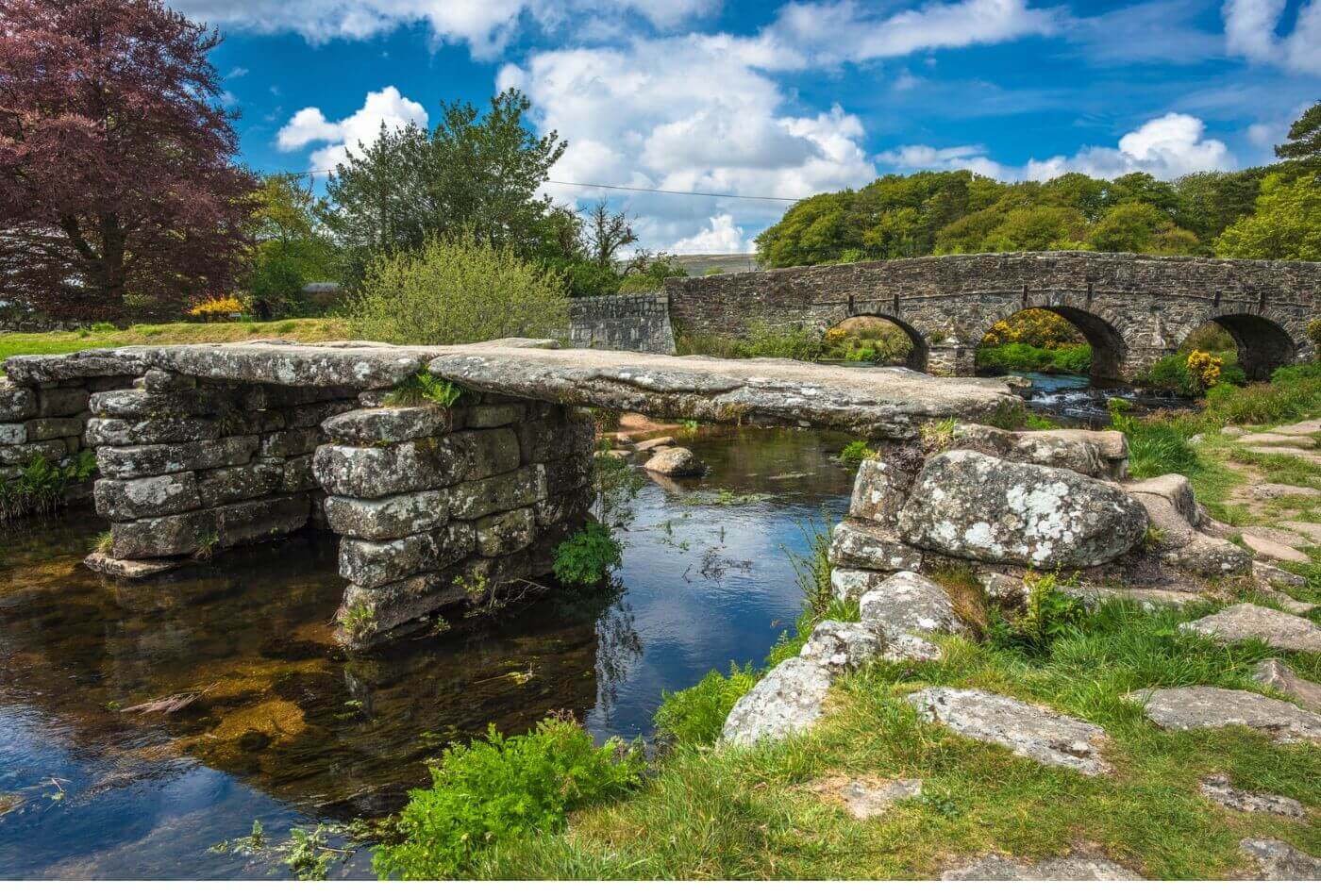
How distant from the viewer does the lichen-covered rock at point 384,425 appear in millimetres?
6254

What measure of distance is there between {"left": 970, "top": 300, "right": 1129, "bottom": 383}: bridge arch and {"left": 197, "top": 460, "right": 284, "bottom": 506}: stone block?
22.6 metres

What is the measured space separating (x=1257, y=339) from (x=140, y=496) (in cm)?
3438

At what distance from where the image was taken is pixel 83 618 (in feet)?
22.5

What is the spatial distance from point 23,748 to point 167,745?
916mm

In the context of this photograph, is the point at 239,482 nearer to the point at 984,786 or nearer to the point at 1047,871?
the point at 984,786

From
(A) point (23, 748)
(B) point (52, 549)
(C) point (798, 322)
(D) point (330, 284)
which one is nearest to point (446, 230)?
(D) point (330, 284)

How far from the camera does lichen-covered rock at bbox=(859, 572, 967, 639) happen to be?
12.0 ft

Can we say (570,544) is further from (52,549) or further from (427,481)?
(52,549)

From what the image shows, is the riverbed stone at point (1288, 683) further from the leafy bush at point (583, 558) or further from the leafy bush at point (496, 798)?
the leafy bush at point (583, 558)

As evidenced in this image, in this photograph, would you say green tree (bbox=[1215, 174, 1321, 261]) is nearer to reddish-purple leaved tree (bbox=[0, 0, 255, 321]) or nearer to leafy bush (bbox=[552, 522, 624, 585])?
leafy bush (bbox=[552, 522, 624, 585])

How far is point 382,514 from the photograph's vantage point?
20.4 feet

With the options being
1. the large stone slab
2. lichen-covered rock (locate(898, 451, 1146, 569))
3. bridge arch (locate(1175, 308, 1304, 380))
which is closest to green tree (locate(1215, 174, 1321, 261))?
bridge arch (locate(1175, 308, 1304, 380))

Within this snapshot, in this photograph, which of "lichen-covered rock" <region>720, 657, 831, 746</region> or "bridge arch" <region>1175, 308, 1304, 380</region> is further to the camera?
"bridge arch" <region>1175, 308, 1304, 380</region>

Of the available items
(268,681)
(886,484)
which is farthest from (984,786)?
(268,681)
